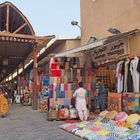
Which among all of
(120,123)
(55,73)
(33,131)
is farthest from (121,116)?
(55,73)

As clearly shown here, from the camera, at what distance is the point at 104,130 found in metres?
8.67

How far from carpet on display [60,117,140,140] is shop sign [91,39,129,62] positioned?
250 cm

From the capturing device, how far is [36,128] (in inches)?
398

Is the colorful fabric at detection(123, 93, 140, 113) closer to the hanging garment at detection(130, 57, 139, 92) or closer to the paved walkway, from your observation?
the hanging garment at detection(130, 57, 139, 92)

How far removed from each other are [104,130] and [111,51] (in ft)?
13.1

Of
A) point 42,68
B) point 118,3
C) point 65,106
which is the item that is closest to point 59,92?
point 65,106

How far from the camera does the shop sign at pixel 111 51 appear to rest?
1101 cm

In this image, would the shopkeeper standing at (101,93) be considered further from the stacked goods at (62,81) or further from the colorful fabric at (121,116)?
the colorful fabric at (121,116)

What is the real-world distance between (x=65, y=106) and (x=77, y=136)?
151 inches

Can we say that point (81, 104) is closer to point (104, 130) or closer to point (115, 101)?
point (115, 101)

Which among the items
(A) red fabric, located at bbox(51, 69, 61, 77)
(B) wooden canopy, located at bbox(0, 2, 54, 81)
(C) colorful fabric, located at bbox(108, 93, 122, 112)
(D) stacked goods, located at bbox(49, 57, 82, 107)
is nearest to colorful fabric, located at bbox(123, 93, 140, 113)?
(C) colorful fabric, located at bbox(108, 93, 122, 112)

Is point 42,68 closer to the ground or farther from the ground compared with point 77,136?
farther from the ground

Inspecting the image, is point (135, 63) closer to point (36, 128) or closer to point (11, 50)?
point (36, 128)

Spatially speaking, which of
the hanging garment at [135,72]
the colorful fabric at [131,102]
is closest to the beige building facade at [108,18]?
the hanging garment at [135,72]
